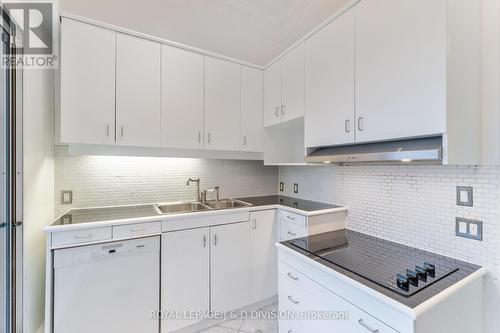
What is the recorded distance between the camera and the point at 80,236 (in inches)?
58.6

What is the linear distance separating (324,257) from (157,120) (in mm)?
1741

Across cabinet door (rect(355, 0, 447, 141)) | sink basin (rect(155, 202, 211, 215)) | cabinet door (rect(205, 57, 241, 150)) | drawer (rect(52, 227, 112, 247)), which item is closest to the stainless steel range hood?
cabinet door (rect(355, 0, 447, 141))

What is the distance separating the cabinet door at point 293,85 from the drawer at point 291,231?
103 cm

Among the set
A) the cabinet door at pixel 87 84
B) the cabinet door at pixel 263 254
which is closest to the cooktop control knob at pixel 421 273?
the cabinet door at pixel 263 254

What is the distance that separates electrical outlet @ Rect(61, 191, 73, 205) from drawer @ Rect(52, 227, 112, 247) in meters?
0.58

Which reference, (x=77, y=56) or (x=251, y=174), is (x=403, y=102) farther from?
(x=77, y=56)

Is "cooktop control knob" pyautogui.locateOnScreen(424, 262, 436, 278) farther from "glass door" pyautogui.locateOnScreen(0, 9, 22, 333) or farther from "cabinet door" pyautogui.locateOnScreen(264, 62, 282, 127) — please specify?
"glass door" pyautogui.locateOnScreen(0, 9, 22, 333)

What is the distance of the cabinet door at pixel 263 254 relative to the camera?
213 centimetres

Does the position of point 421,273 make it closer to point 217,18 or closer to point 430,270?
point 430,270

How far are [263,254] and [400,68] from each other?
189 centimetres

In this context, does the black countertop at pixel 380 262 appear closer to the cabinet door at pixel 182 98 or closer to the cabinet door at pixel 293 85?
the cabinet door at pixel 293 85

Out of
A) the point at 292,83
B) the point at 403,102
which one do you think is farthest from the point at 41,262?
the point at 403,102

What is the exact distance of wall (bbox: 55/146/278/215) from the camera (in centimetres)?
192

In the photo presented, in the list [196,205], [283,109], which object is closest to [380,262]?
[283,109]
